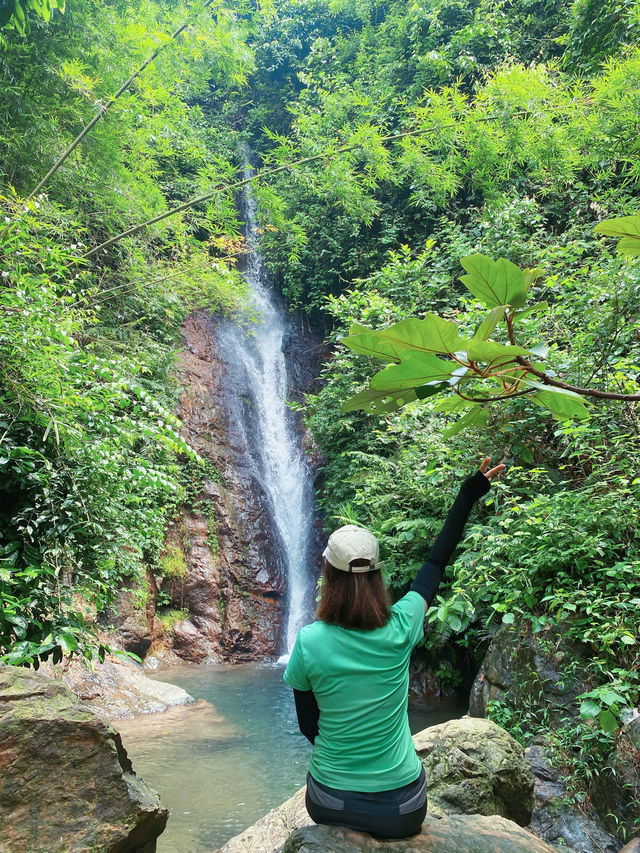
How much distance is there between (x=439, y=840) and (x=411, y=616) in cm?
68

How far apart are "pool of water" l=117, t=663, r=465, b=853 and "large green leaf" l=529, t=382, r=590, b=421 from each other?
12.4ft

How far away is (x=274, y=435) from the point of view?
1128cm

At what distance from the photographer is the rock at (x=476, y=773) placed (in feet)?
9.02

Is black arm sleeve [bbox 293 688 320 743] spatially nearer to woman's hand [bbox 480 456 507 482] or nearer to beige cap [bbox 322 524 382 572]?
beige cap [bbox 322 524 382 572]

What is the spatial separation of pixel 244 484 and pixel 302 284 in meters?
5.55

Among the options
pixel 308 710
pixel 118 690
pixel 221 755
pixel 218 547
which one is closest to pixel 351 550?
pixel 308 710

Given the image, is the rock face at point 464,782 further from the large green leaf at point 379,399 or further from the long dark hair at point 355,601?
the large green leaf at point 379,399

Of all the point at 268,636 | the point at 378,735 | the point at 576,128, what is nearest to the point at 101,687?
the point at 268,636

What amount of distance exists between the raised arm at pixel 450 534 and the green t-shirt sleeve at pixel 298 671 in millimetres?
400

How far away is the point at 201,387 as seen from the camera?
10.8m

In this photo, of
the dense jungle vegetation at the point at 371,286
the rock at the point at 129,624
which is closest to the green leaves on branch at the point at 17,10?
the dense jungle vegetation at the point at 371,286

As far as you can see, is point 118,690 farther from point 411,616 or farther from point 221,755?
point 411,616

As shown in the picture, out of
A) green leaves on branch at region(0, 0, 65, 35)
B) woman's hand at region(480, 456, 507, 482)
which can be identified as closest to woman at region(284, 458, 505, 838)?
woman's hand at region(480, 456, 507, 482)

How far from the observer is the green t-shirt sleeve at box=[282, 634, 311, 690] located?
142 cm
